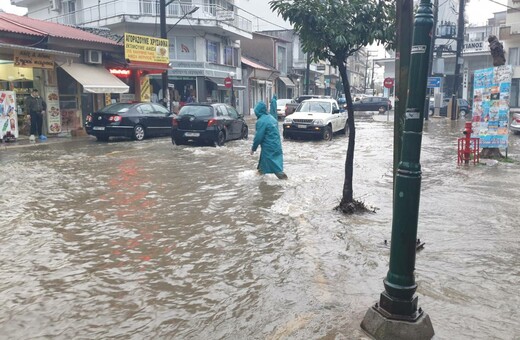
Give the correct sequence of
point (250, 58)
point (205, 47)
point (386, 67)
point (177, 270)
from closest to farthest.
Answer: point (177, 270) → point (205, 47) → point (250, 58) → point (386, 67)

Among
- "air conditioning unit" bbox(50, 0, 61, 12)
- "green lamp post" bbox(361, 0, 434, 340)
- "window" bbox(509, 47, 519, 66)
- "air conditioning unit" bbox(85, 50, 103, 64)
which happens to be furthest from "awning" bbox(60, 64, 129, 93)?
"window" bbox(509, 47, 519, 66)

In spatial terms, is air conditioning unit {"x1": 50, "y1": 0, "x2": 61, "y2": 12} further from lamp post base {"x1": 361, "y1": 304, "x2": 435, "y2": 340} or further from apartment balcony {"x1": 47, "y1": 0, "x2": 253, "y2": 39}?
lamp post base {"x1": 361, "y1": 304, "x2": 435, "y2": 340}

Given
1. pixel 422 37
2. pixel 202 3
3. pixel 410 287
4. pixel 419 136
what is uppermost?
pixel 202 3

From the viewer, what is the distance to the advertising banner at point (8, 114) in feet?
52.8

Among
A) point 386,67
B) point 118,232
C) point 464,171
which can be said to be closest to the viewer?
point 118,232

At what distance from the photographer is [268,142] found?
9.92 meters

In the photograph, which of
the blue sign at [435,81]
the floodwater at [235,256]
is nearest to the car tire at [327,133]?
the floodwater at [235,256]

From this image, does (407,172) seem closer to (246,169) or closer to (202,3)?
(246,169)

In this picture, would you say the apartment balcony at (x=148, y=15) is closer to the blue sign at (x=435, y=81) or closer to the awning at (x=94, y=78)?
the awning at (x=94, y=78)

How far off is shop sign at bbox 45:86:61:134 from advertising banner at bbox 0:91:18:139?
262 centimetres

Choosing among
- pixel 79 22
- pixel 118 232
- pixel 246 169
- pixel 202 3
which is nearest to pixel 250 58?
pixel 202 3

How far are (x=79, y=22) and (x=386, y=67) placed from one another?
3634cm

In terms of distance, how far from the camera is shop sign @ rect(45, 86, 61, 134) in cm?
1942

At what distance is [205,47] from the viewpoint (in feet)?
107
